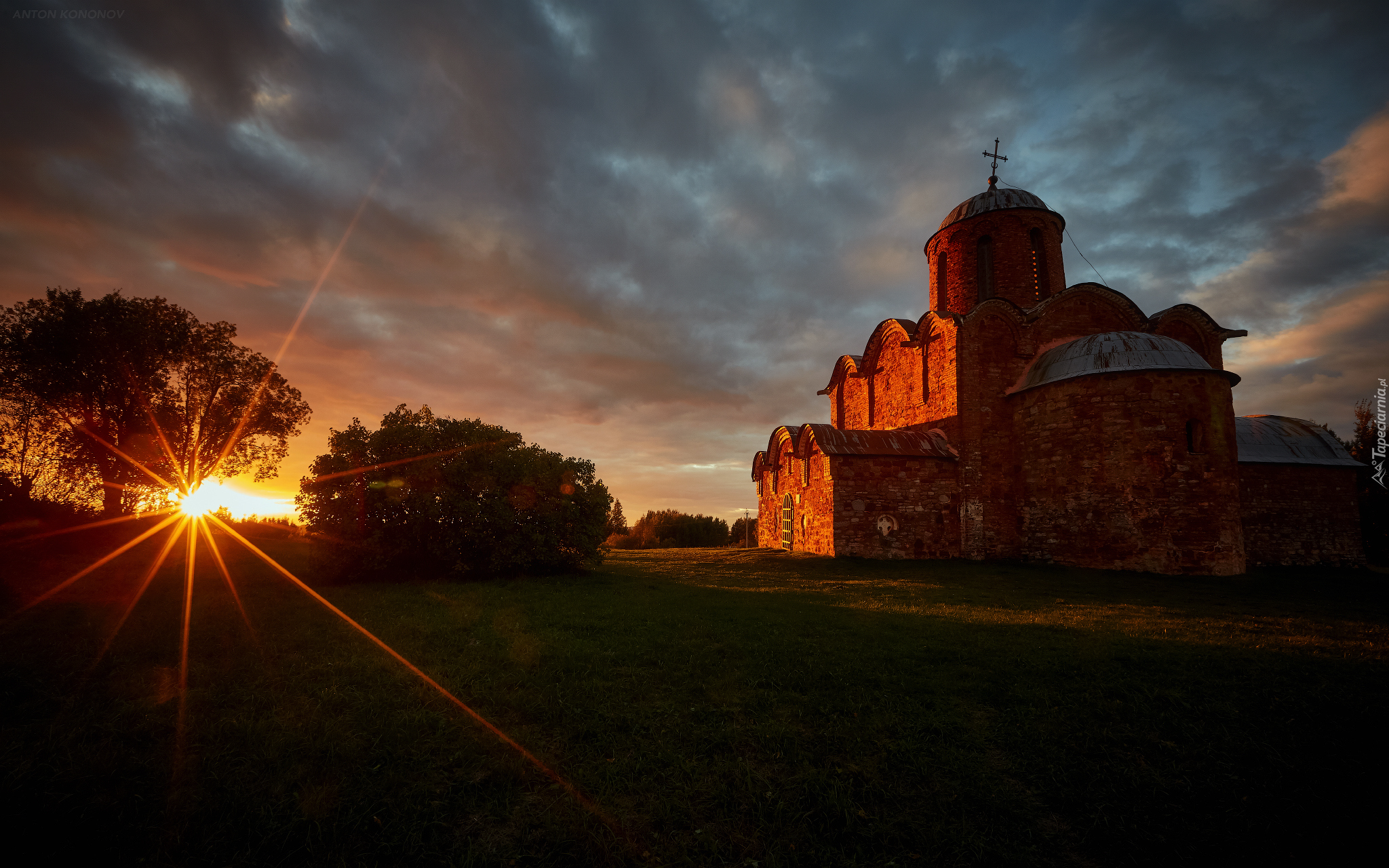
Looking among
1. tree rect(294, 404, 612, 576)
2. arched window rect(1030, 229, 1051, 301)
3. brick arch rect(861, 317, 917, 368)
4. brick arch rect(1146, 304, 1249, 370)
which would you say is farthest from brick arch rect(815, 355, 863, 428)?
tree rect(294, 404, 612, 576)

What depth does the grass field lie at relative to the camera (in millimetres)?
3033

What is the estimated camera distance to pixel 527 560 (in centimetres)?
1367

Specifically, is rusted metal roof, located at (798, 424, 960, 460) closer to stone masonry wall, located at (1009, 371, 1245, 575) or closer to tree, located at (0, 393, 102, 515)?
stone masonry wall, located at (1009, 371, 1245, 575)

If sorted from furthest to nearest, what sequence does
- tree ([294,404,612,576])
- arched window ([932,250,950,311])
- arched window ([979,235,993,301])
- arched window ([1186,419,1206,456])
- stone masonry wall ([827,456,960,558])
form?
arched window ([932,250,950,311]) < arched window ([979,235,993,301]) < stone masonry wall ([827,456,960,558]) < arched window ([1186,419,1206,456]) < tree ([294,404,612,576])

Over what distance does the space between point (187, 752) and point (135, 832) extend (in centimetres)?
104

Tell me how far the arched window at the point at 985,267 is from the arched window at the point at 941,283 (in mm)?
1382

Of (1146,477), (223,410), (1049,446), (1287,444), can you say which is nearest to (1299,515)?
(1287,444)

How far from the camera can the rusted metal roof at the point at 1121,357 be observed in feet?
50.9

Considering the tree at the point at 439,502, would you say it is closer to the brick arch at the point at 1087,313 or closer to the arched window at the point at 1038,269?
the brick arch at the point at 1087,313

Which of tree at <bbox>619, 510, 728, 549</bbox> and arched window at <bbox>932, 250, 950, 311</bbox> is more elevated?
arched window at <bbox>932, 250, 950, 311</bbox>

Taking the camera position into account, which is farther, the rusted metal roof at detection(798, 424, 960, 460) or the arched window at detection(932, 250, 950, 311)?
the arched window at detection(932, 250, 950, 311)

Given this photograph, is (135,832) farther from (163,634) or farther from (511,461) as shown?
(511,461)

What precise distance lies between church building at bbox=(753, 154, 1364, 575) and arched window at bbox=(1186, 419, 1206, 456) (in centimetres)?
6

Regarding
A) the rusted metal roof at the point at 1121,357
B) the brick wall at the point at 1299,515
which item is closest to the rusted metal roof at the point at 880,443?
the rusted metal roof at the point at 1121,357
